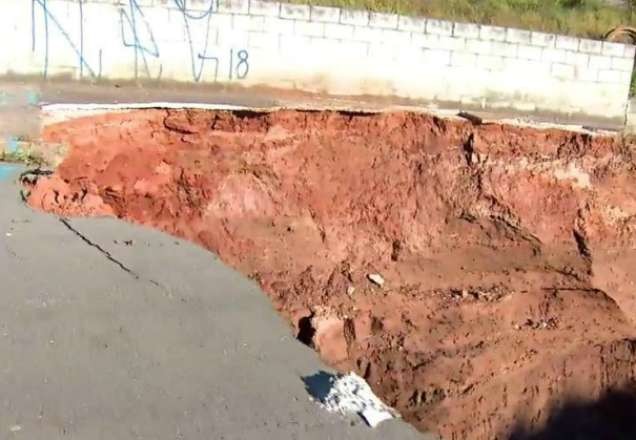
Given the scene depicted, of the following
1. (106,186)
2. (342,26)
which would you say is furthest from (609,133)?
(106,186)

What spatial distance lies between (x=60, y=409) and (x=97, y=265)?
1.94 m

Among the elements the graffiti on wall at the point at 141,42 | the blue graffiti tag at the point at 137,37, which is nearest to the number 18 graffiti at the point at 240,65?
the graffiti on wall at the point at 141,42

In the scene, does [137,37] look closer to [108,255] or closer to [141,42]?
[141,42]

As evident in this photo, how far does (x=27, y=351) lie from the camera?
20.5 feet

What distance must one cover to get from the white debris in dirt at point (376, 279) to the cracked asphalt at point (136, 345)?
1694 mm

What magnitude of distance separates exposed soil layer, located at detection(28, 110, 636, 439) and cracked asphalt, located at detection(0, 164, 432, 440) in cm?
58

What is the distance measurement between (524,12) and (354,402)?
668cm

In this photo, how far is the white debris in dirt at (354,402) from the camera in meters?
6.22

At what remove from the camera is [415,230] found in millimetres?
9672

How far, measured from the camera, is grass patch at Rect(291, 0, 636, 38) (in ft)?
34.3

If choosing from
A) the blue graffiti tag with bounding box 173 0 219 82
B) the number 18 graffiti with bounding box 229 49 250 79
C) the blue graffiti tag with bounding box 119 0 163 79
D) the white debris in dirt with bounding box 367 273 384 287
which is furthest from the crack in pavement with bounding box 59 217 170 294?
the white debris in dirt with bounding box 367 273 384 287

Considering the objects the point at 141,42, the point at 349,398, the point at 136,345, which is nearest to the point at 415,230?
the point at 141,42

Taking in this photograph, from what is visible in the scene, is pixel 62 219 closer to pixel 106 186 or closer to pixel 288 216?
pixel 106 186

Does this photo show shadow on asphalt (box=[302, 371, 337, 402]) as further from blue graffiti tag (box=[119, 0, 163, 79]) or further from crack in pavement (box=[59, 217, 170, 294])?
blue graffiti tag (box=[119, 0, 163, 79])
